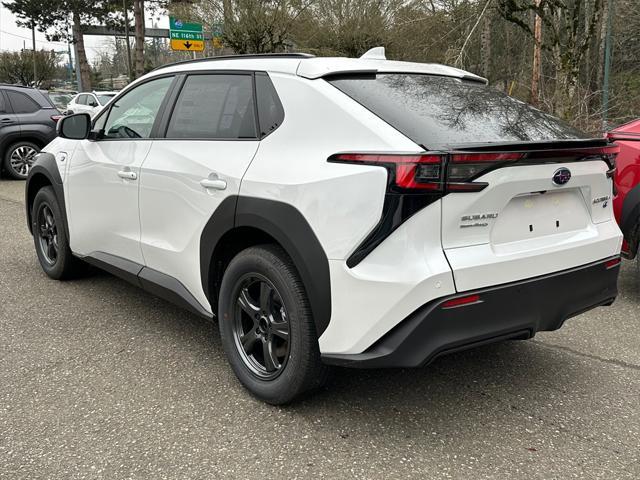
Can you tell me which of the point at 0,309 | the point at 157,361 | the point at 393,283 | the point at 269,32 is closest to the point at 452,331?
the point at 393,283

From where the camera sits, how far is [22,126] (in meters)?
11.3

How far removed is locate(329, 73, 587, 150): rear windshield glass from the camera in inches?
97.5

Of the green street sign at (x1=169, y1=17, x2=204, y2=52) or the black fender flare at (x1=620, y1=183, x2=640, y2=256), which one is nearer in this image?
the black fender flare at (x1=620, y1=183, x2=640, y2=256)

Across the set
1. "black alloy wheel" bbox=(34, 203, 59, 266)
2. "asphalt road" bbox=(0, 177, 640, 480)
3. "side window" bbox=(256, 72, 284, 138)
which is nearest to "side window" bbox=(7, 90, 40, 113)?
"black alloy wheel" bbox=(34, 203, 59, 266)

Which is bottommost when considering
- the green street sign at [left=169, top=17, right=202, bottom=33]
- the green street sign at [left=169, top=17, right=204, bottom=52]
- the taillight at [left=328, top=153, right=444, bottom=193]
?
the taillight at [left=328, top=153, right=444, bottom=193]

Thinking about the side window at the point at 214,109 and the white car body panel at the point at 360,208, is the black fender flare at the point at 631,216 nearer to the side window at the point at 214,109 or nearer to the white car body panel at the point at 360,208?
the white car body panel at the point at 360,208

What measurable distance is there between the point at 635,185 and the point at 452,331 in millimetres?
2813

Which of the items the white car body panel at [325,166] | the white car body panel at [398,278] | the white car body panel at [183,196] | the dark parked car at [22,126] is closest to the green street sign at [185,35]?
the dark parked car at [22,126]

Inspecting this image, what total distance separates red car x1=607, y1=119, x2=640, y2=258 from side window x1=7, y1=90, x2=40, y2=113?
1068cm

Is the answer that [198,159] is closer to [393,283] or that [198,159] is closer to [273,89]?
[273,89]

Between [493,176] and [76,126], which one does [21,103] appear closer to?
[76,126]

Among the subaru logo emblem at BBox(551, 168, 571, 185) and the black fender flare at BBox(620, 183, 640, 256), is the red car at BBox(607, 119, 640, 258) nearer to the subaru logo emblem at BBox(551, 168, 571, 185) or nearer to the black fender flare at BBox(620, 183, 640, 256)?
the black fender flare at BBox(620, 183, 640, 256)

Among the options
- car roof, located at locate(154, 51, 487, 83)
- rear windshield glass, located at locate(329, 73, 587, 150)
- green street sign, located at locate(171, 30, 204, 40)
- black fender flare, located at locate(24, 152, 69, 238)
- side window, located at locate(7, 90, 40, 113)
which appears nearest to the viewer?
rear windshield glass, located at locate(329, 73, 587, 150)

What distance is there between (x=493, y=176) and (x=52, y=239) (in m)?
3.94
